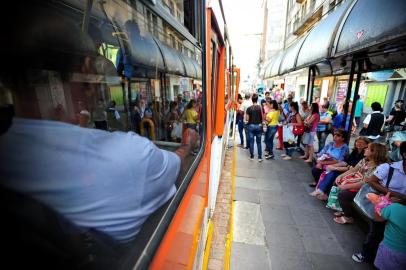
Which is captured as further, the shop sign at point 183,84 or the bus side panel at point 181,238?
the shop sign at point 183,84

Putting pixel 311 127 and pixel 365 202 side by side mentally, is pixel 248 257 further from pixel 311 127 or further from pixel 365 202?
pixel 311 127

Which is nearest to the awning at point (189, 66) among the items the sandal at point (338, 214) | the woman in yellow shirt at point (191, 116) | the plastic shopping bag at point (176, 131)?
the woman in yellow shirt at point (191, 116)

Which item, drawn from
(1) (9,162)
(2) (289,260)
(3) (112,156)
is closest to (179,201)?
(3) (112,156)

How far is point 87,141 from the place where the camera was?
0.69 meters

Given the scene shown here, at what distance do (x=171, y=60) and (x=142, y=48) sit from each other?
0.33 m

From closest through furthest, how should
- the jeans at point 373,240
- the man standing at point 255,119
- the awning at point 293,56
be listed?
the jeans at point 373,240, the man standing at point 255,119, the awning at point 293,56

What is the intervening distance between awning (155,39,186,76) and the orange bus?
0.02m

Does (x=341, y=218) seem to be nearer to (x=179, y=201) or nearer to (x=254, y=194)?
(x=254, y=194)

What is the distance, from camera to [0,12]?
0.53 metres

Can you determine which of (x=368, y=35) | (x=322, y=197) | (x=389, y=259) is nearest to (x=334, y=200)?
(x=322, y=197)

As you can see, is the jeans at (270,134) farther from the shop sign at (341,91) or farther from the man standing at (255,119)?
the shop sign at (341,91)

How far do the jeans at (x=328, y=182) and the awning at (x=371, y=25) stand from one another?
2.04m

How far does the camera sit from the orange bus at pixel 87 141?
554 mm

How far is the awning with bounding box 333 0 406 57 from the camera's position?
2.32 meters
